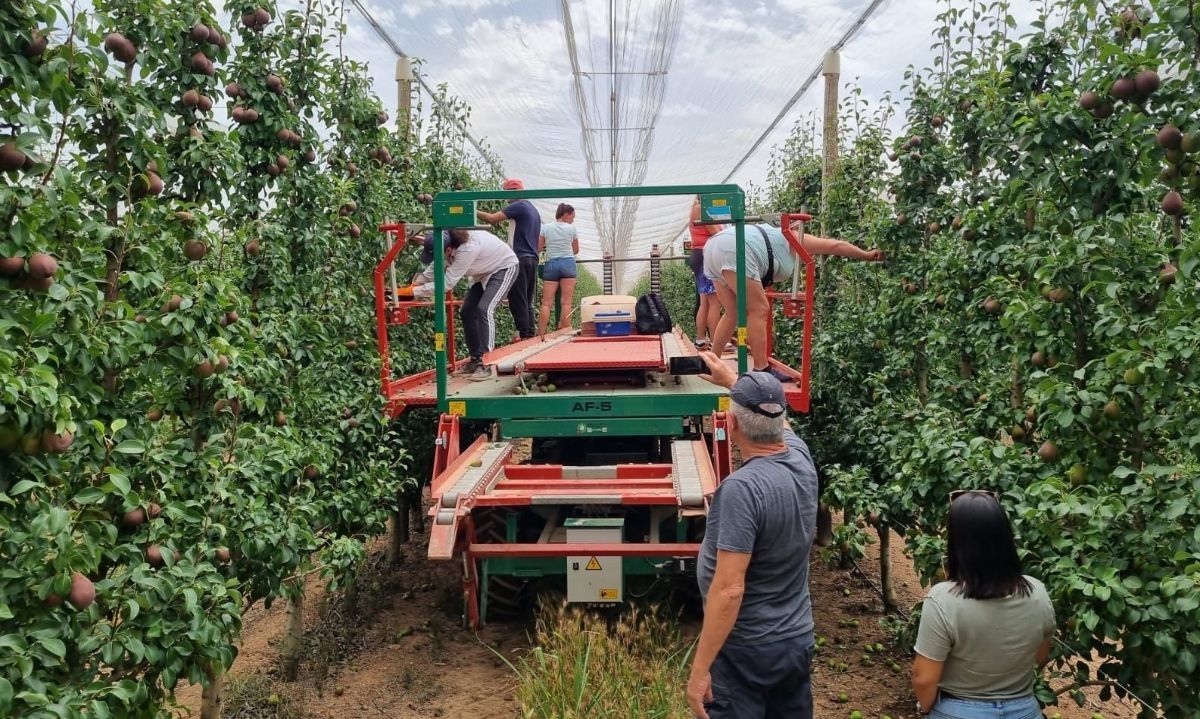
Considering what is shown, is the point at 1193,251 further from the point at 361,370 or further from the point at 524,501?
the point at 361,370

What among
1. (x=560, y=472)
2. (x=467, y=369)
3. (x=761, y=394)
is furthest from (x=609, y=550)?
(x=467, y=369)

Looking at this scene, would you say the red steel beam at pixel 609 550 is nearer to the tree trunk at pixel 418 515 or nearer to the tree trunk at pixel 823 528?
the tree trunk at pixel 823 528

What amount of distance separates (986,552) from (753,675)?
2.68ft

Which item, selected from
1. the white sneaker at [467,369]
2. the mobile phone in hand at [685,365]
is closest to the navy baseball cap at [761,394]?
the mobile phone in hand at [685,365]

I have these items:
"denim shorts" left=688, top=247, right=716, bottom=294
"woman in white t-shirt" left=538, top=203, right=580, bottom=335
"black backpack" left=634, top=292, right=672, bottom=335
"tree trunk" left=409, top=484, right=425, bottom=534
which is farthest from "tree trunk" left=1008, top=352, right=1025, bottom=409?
"woman in white t-shirt" left=538, top=203, right=580, bottom=335

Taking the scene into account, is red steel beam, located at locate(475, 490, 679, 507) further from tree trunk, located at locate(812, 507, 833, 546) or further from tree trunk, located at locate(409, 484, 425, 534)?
tree trunk, located at locate(812, 507, 833, 546)

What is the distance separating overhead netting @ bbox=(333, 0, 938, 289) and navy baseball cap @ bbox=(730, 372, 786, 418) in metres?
6.89

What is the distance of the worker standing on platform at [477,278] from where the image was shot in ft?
22.3

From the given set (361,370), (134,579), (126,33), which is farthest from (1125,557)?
(361,370)

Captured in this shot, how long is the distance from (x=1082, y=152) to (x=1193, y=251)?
0.88 m

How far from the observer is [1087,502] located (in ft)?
9.02

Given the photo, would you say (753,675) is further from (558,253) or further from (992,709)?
(558,253)

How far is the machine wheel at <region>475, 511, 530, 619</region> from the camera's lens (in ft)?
15.8

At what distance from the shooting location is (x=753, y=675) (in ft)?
8.64
